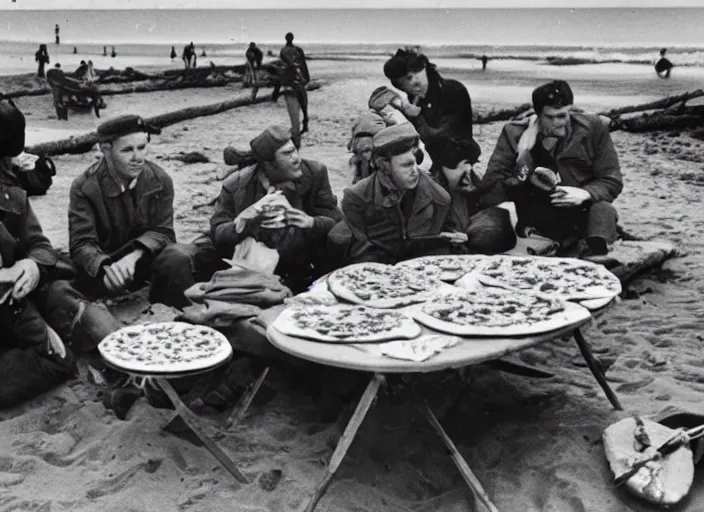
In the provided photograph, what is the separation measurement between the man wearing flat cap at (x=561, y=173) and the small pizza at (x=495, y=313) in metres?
1.72

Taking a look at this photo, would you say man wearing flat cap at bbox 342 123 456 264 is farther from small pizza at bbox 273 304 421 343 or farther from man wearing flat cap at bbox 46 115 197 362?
small pizza at bbox 273 304 421 343

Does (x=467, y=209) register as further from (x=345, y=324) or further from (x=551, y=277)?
(x=345, y=324)

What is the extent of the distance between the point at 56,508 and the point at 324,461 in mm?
1064

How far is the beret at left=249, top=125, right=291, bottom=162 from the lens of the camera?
4543 millimetres

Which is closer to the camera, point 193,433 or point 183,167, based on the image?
point 193,433

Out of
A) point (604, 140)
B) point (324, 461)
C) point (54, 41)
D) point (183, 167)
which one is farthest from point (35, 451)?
point (54, 41)

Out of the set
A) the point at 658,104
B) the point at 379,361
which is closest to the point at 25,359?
the point at 379,361

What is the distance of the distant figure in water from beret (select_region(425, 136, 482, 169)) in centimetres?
550

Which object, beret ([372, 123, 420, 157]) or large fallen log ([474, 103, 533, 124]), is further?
large fallen log ([474, 103, 533, 124])

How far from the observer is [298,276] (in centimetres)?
482

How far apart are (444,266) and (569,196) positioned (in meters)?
1.41

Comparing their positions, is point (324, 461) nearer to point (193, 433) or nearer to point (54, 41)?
point (193, 433)

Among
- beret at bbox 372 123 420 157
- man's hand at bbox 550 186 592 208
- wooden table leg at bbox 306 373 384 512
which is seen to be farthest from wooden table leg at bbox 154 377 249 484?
man's hand at bbox 550 186 592 208

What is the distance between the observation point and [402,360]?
297 cm
